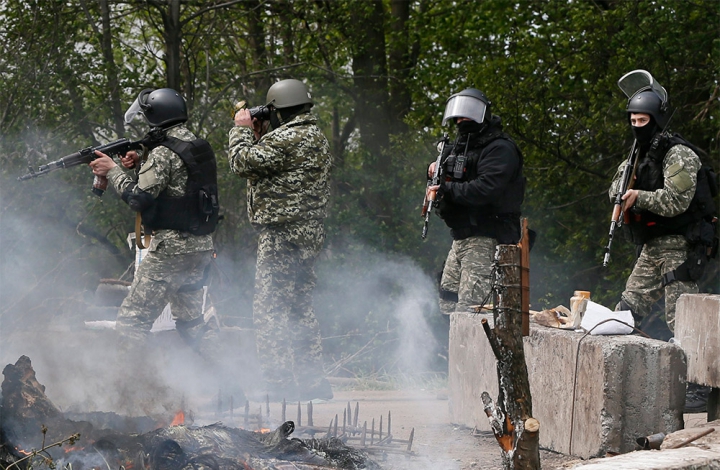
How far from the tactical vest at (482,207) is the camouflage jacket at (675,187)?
0.88 meters

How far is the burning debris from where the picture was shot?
4.25 metres

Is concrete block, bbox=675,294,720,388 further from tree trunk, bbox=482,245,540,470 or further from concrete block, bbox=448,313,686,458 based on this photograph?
tree trunk, bbox=482,245,540,470

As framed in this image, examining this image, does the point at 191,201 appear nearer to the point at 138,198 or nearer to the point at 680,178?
the point at 138,198

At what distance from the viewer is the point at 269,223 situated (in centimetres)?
689

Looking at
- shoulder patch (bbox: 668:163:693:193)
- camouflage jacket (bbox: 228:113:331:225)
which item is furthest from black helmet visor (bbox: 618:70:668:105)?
camouflage jacket (bbox: 228:113:331:225)

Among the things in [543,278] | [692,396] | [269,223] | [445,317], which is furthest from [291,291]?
[543,278]

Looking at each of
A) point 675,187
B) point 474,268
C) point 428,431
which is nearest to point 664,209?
point 675,187

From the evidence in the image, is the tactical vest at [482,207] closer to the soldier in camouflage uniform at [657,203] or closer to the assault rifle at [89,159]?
the soldier in camouflage uniform at [657,203]

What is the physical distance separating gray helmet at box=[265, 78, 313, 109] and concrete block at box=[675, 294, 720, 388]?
10.3 ft

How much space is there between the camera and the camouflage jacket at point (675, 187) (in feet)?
20.3

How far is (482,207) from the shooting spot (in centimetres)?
661

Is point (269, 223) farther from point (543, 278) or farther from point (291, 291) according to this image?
point (543, 278)

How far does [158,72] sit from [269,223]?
5564mm

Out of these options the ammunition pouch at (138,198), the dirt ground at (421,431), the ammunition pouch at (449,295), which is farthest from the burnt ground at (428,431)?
the ammunition pouch at (138,198)
